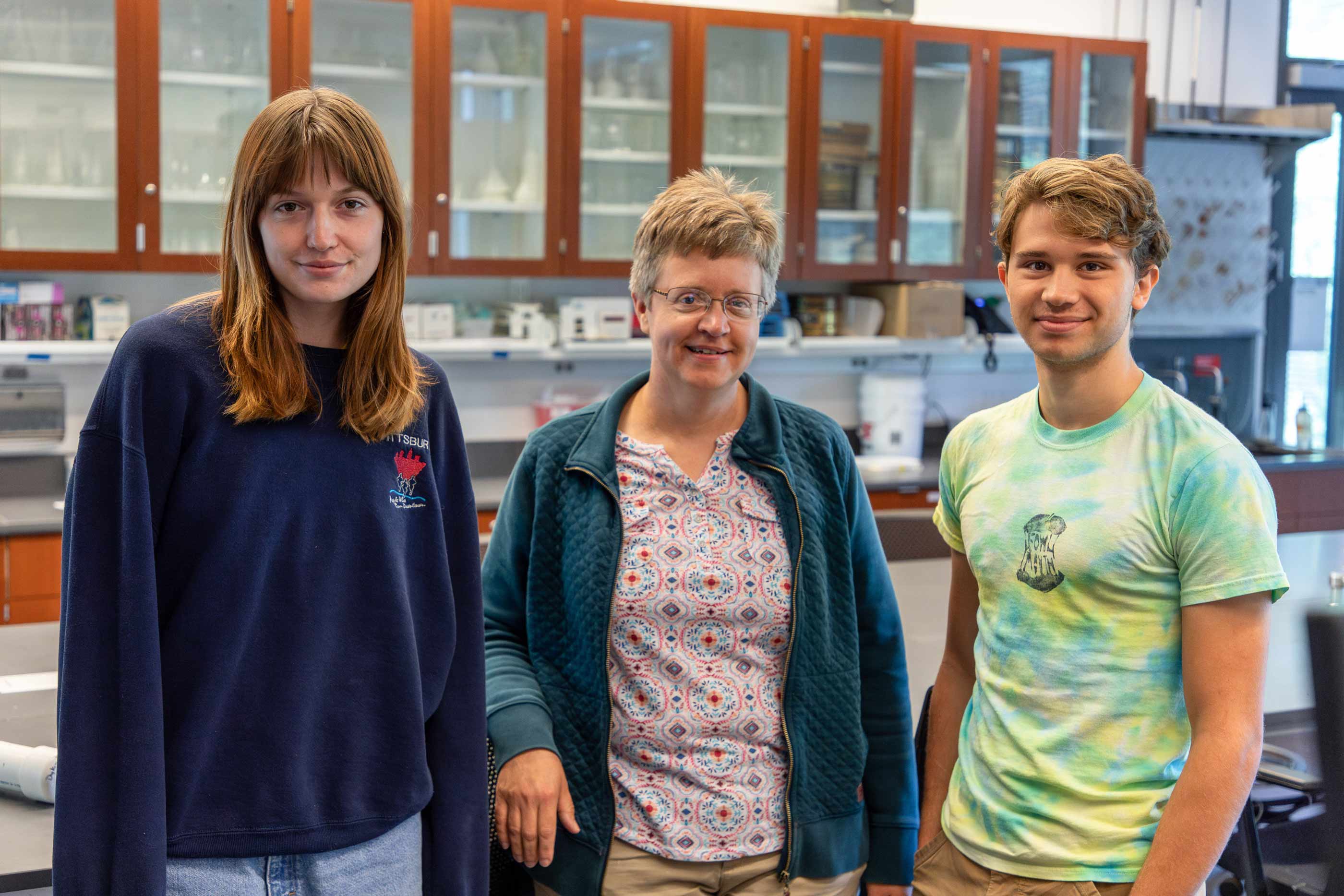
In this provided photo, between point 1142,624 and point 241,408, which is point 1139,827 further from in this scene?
point 241,408

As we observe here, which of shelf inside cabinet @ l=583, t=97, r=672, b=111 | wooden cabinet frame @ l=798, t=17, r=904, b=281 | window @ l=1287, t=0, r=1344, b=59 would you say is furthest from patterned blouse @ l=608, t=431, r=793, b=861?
window @ l=1287, t=0, r=1344, b=59

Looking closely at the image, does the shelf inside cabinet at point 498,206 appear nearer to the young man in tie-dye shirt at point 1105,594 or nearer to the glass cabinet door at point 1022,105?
the glass cabinet door at point 1022,105

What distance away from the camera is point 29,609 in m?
3.38

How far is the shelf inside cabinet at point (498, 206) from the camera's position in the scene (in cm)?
406

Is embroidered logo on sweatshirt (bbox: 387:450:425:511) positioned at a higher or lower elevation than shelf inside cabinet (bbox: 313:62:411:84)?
lower

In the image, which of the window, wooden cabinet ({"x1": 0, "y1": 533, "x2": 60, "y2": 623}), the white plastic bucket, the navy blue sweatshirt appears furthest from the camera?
the window

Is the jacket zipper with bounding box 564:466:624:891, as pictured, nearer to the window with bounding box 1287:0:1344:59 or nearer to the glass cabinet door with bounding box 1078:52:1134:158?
the glass cabinet door with bounding box 1078:52:1134:158

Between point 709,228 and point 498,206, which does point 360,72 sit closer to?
point 498,206

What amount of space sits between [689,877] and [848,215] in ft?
11.3

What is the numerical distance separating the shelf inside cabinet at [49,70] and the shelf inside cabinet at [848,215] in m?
2.36

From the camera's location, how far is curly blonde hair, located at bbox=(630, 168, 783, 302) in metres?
1.38

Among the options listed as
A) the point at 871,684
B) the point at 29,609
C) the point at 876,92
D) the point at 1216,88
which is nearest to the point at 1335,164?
the point at 1216,88

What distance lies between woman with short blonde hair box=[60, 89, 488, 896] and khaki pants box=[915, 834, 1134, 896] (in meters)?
0.51

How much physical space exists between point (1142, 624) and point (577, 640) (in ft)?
1.99
